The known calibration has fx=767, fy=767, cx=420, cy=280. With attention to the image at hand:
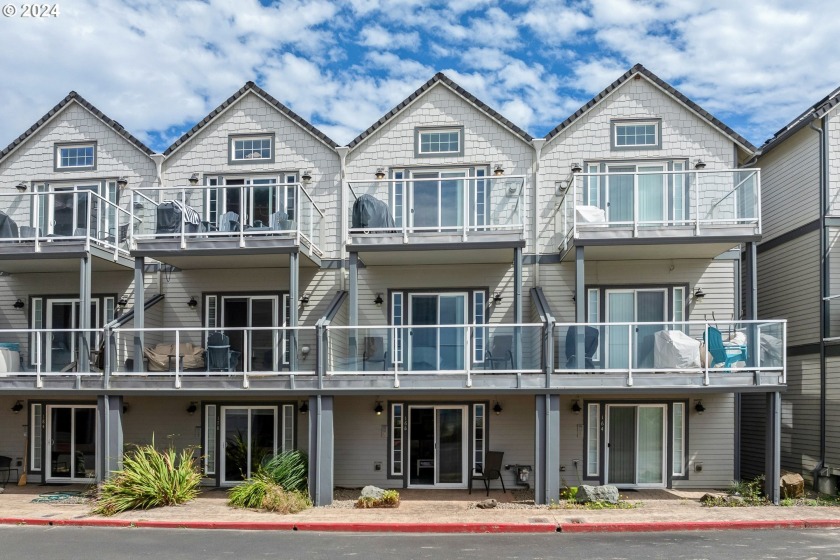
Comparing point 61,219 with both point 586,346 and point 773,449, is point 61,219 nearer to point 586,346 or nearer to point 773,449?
point 586,346

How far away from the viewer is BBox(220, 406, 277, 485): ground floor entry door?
705 inches

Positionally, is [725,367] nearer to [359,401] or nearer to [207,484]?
[359,401]

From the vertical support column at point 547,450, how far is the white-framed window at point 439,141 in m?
6.76

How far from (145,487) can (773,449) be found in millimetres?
12280

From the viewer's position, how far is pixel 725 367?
15047mm

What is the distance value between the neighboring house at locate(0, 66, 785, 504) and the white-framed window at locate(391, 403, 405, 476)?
5 centimetres

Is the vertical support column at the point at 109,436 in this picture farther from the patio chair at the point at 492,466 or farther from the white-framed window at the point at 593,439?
the white-framed window at the point at 593,439

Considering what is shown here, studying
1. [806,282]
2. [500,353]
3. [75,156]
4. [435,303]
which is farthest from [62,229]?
[806,282]

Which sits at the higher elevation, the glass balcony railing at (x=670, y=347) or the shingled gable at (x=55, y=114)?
the shingled gable at (x=55, y=114)

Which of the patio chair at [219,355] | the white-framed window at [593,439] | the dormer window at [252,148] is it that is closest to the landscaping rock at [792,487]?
the white-framed window at [593,439]

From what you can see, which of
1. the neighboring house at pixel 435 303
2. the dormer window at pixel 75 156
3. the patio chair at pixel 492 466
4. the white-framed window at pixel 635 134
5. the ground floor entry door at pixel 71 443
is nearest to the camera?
the neighboring house at pixel 435 303

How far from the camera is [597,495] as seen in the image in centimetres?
1516

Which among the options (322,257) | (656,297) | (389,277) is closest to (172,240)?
(322,257)

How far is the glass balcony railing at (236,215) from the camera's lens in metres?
16.8
